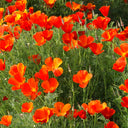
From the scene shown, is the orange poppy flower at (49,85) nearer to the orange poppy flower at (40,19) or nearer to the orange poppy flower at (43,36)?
the orange poppy flower at (43,36)

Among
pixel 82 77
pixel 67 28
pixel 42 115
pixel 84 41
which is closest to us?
pixel 42 115

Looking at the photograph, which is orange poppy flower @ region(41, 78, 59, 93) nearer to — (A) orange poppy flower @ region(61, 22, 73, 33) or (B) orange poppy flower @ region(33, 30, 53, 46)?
(B) orange poppy flower @ region(33, 30, 53, 46)

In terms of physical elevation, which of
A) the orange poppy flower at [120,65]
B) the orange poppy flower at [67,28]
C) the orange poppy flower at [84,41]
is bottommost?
the orange poppy flower at [120,65]

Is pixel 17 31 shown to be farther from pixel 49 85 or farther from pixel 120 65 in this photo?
pixel 120 65

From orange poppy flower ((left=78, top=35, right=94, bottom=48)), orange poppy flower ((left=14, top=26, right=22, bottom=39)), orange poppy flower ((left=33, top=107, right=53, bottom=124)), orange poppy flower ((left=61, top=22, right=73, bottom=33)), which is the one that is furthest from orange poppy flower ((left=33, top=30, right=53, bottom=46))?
orange poppy flower ((left=33, top=107, right=53, bottom=124))

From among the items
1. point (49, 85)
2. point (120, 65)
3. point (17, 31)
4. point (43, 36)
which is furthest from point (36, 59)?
point (120, 65)

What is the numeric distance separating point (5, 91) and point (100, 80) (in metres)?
0.80

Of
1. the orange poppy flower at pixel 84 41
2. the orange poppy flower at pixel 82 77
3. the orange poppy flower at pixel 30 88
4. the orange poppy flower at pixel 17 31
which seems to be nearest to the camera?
the orange poppy flower at pixel 30 88

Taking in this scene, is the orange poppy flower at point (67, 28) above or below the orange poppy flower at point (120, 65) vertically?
above

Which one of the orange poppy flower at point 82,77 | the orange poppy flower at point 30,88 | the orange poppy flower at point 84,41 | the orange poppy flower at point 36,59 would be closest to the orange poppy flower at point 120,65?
the orange poppy flower at point 82,77

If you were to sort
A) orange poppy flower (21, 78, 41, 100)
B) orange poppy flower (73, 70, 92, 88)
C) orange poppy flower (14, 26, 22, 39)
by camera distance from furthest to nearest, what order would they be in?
1. orange poppy flower (14, 26, 22, 39)
2. orange poppy flower (73, 70, 92, 88)
3. orange poppy flower (21, 78, 41, 100)

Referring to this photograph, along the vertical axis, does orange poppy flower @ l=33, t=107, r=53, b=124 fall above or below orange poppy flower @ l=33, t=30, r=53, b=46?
below

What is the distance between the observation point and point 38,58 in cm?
219

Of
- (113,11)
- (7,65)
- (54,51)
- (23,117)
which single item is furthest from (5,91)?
(113,11)
